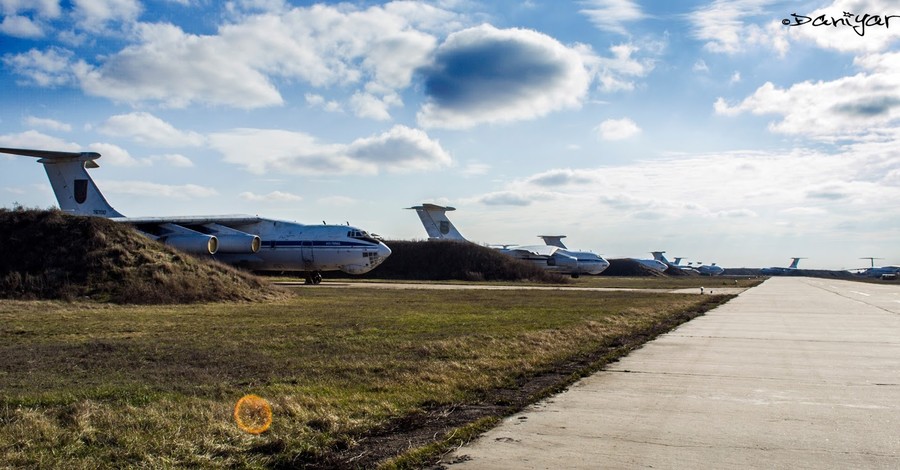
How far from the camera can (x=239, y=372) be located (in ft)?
30.4

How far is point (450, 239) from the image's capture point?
238ft

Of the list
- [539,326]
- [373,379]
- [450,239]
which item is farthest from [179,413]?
[450,239]

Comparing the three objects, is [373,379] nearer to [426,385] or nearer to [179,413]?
[426,385]

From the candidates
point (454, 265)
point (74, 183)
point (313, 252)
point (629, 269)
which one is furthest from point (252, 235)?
point (629, 269)

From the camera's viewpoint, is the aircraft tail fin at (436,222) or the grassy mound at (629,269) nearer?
the aircraft tail fin at (436,222)

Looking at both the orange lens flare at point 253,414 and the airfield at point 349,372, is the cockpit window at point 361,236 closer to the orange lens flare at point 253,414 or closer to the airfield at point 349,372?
the airfield at point 349,372

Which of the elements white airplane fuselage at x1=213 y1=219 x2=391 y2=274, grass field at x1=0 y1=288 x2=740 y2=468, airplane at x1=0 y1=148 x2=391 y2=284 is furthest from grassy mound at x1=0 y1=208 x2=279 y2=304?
white airplane fuselage at x1=213 y1=219 x2=391 y2=274

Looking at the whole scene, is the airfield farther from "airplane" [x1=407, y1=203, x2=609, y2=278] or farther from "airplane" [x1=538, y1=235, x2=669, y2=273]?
Answer: "airplane" [x1=538, y1=235, x2=669, y2=273]

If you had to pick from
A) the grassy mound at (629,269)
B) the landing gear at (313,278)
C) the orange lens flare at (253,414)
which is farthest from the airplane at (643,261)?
the orange lens flare at (253,414)

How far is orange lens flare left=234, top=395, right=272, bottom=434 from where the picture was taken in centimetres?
616

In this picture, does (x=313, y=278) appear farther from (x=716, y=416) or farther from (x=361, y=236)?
(x=716, y=416)

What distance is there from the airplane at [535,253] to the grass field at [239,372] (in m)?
52.8

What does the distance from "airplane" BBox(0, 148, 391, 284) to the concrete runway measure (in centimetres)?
2815

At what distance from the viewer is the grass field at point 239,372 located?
559 cm
